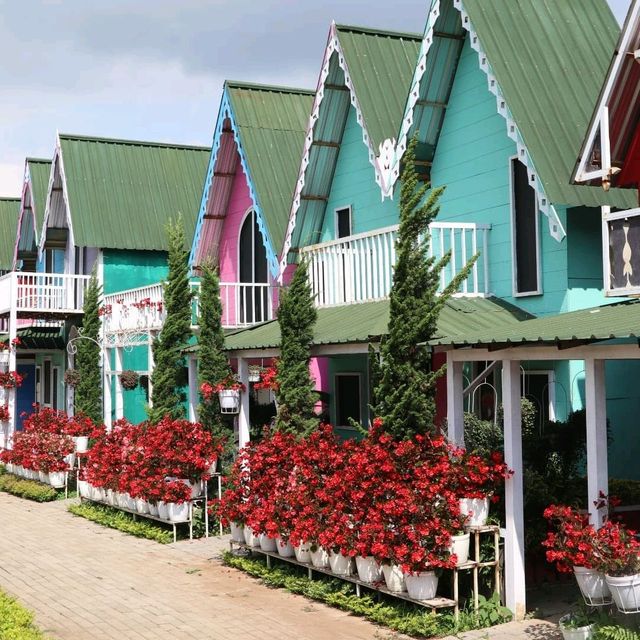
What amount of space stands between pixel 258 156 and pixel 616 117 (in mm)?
10374

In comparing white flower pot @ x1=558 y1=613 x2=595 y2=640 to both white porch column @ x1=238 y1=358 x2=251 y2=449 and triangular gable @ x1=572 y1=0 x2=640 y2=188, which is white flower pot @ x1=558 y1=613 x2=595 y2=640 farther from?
white porch column @ x1=238 y1=358 x2=251 y2=449

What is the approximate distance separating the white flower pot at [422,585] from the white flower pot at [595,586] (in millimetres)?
1879

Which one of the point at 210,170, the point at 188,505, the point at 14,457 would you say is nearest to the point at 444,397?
the point at 188,505

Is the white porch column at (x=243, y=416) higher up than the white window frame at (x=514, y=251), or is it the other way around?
the white window frame at (x=514, y=251)

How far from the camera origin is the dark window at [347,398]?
20.3 meters

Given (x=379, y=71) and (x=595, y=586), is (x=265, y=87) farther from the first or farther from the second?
(x=595, y=586)

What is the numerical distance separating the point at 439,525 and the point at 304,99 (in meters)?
15.2

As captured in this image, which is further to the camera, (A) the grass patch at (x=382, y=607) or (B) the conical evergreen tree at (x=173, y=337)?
(B) the conical evergreen tree at (x=173, y=337)

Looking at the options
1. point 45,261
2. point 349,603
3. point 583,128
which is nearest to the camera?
point 349,603

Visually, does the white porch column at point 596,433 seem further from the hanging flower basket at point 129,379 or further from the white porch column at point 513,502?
the hanging flower basket at point 129,379

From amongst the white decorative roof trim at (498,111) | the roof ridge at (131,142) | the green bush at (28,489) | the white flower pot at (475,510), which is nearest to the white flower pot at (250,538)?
the white flower pot at (475,510)

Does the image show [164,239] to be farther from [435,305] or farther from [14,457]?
[435,305]

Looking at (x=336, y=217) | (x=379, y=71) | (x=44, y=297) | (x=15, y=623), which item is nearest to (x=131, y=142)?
(x=44, y=297)

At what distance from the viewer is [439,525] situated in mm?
10539
